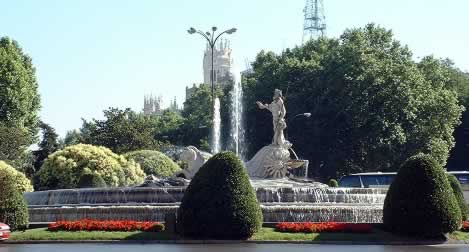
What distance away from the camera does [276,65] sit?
62812 millimetres

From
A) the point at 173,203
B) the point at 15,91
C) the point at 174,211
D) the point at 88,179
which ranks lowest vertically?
the point at 174,211

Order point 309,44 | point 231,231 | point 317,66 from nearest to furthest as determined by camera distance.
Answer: point 231,231
point 317,66
point 309,44

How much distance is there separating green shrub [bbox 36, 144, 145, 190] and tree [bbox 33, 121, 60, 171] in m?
21.5

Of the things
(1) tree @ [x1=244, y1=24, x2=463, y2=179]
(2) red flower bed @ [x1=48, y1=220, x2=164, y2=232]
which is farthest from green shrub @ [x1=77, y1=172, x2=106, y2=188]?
(1) tree @ [x1=244, y1=24, x2=463, y2=179]

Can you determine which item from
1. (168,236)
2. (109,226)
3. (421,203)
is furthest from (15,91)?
(421,203)

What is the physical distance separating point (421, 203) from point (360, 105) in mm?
29941

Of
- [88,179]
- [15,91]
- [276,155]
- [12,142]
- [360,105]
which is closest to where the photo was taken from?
[276,155]

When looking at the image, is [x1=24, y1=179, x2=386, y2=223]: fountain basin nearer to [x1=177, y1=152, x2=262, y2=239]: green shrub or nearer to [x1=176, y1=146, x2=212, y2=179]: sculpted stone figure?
[x1=177, y1=152, x2=262, y2=239]: green shrub

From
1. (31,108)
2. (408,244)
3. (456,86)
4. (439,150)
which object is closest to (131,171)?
(31,108)

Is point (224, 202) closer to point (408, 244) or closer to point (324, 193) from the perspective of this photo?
point (408, 244)

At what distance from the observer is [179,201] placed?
30.7m

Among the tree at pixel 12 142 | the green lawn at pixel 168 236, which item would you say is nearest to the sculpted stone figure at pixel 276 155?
the green lawn at pixel 168 236

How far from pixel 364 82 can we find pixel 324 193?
2493cm

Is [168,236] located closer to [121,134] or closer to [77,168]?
[77,168]
